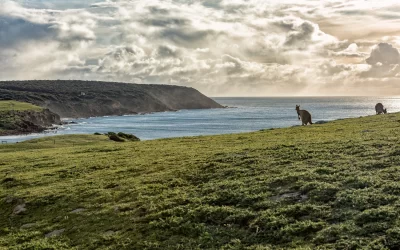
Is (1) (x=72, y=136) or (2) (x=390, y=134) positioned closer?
(2) (x=390, y=134)

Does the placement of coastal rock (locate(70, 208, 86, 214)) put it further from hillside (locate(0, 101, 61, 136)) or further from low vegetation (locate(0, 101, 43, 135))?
low vegetation (locate(0, 101, 43, 135))

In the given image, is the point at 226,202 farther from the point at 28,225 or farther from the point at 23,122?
the point at 23,122

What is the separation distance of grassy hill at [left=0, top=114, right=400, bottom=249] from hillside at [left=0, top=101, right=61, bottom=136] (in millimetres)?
127697

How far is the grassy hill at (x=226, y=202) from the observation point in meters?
11.4

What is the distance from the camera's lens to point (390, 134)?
23.7 m

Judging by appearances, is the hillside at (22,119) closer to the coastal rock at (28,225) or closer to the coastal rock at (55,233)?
the coastal rock at (28,225)

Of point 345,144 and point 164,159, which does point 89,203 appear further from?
point 345,144

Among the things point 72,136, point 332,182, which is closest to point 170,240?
point 332,182

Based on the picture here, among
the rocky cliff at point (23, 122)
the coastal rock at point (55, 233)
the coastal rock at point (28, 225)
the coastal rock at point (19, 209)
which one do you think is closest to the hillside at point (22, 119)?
the rocky cliff at point (23, 122)

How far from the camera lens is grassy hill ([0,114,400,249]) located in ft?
37.4

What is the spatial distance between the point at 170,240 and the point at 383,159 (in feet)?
32.8

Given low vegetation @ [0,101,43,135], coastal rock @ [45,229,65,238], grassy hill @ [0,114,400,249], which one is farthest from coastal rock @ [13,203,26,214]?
low vegetation @ [0,101,43,135]

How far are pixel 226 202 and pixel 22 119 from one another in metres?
160

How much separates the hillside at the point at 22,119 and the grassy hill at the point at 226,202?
419 ft
